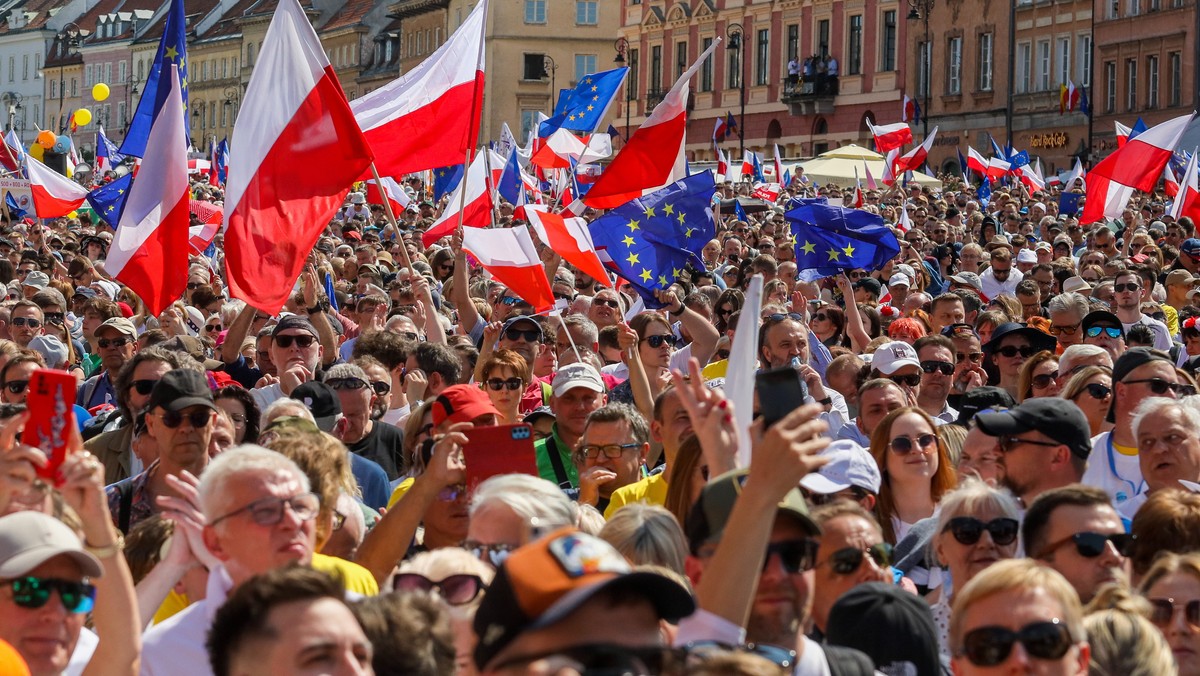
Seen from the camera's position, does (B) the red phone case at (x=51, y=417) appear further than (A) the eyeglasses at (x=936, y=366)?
No

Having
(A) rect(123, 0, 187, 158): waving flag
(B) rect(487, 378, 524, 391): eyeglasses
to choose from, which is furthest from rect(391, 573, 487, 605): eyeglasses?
(A) rect(123, 0, 187, 158): waving flag

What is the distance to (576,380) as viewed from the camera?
27.2 ft

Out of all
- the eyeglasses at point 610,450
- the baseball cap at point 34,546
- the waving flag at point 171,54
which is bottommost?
the eyeglasses at point 610,450

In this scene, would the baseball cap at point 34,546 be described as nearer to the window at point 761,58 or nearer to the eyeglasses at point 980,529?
the eyeglasses at point 980,529

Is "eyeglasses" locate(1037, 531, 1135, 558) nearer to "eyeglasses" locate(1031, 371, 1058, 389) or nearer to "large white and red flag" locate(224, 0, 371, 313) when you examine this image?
"eyeglasses" locate(1031, 371, 1058, 389)

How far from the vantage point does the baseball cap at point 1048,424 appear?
6551 mm

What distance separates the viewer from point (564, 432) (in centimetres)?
834

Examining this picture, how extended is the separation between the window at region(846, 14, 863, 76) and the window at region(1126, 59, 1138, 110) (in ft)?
48.8

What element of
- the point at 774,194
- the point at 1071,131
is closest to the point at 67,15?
the point at 1071,131

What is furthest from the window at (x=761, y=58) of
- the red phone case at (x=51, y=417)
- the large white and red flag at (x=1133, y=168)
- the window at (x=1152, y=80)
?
the red phone case at (x=51, y=417)

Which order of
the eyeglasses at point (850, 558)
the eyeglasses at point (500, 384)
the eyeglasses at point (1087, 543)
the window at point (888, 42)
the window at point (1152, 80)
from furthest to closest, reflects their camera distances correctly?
the window at point (888, 42)
the window at point (1152, 80)
the eyeglasses at point (500, 384)
the eyeglasses at point (1087, 543)
the eyeglasses at point (850, 558)

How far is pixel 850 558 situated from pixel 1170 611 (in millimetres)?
841

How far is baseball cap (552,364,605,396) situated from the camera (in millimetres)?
8281

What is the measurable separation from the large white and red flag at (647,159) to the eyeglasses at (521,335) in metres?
4.29
